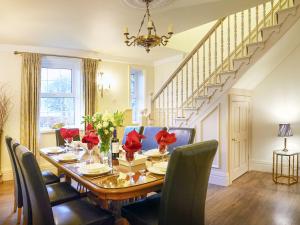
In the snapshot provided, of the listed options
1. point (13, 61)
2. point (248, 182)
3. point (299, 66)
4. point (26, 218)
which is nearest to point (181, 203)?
point (26, 218)

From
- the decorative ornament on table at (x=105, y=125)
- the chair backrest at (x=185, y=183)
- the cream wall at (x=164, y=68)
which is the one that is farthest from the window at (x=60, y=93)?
the chair backrest at (x=185, y=183)

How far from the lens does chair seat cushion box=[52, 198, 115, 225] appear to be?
1705 millimetres

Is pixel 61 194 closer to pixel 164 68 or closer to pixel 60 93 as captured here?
pixel 60 93

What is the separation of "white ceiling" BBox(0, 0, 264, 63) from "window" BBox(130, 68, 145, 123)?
5.81 feet

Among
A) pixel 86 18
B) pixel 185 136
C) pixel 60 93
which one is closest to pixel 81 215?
pixel 185 136

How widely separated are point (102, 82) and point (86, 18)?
6.80 ft

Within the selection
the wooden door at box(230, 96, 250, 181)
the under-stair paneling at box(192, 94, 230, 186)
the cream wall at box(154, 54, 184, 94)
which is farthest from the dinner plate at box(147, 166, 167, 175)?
the cream wall at box(154, 54, 184, 94)

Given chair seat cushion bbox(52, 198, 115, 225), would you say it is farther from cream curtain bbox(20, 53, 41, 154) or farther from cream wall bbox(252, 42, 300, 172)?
cream wall bbox(252, 42, 300, 172)

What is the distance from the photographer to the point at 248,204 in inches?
120

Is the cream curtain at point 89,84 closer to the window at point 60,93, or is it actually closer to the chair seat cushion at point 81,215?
the window at point 60,93

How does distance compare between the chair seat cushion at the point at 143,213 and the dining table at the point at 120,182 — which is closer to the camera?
the dining table at the point at 120,182

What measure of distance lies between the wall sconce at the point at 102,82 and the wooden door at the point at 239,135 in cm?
279

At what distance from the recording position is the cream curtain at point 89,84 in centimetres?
487

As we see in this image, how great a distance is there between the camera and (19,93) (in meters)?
4.30
